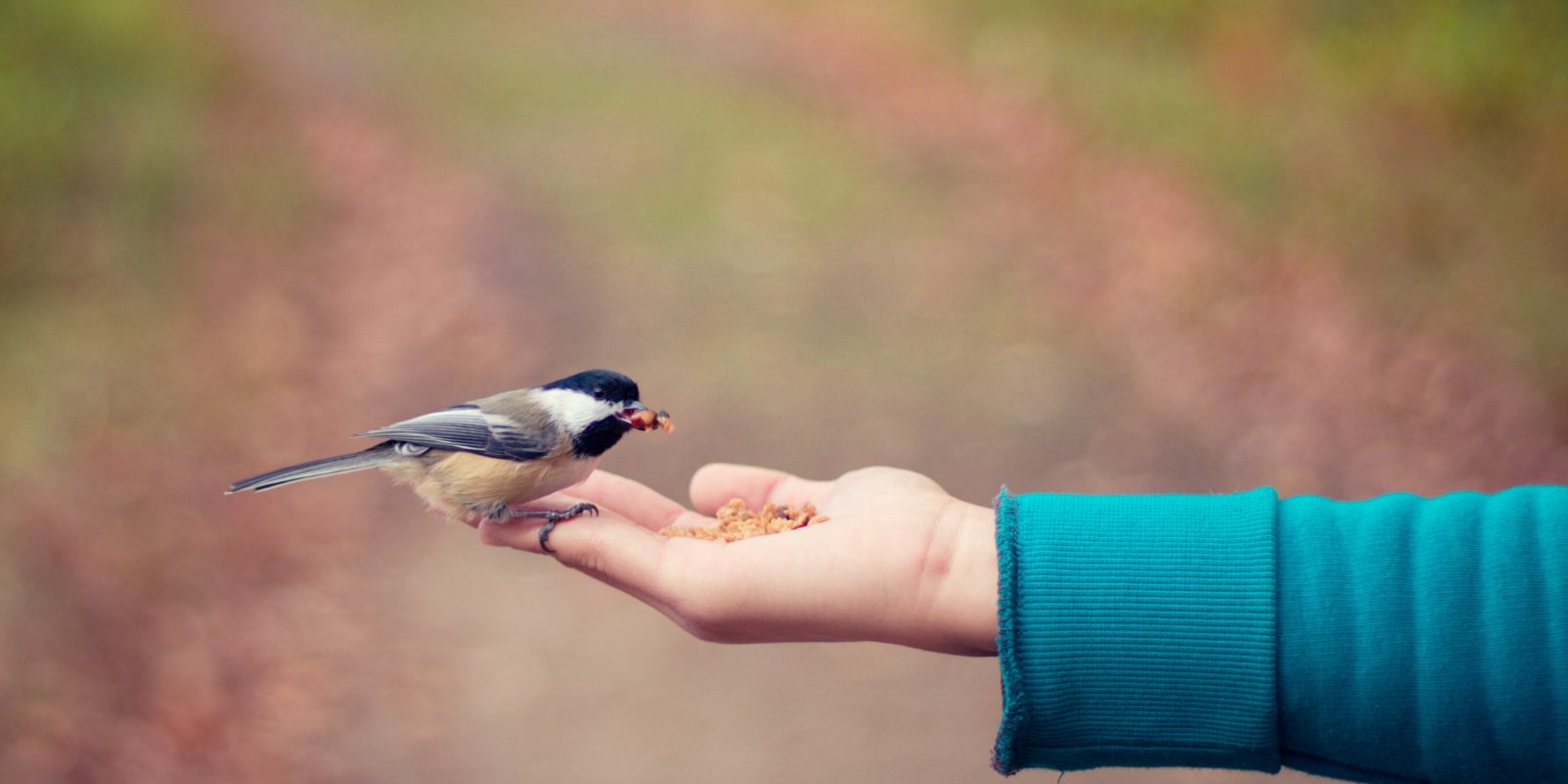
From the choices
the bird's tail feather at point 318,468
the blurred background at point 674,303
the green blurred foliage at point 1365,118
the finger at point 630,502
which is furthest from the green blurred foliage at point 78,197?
the green blurred foliage at point 1365,118

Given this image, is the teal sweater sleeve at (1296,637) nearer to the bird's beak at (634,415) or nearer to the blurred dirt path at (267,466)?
the bird's beak at (634,415)

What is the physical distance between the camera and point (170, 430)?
3.23 metres

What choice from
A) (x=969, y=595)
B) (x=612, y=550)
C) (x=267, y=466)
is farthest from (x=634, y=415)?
(x=267, y=466)

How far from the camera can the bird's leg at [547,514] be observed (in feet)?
5.06

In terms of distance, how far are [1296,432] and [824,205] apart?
1793 millimetres

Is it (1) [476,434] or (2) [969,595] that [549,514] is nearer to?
(1) [476,434]

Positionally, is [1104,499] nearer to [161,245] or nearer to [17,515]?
[17,515]

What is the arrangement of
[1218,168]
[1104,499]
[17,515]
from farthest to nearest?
[1218,168], [17,515], [1104,499]

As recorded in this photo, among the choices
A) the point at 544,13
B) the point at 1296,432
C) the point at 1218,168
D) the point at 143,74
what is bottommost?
the point at 1296,432

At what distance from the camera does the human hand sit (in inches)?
54.1

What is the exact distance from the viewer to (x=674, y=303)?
13.0 feet

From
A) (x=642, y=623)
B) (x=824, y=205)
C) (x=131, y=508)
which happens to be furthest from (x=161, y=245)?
(x=824, y=205)

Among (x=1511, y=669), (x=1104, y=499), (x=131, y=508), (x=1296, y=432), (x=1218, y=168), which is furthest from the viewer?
(x=1218, y=168)

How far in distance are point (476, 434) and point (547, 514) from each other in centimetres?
18
